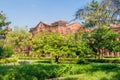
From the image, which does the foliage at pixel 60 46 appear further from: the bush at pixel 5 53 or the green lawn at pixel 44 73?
the bush at pixel 5 53

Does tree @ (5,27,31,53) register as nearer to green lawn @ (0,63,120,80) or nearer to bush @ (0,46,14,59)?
bush @ (0,46,14,59)

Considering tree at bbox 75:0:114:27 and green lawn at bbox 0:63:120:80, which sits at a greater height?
tree at bbox 75:0:114:27

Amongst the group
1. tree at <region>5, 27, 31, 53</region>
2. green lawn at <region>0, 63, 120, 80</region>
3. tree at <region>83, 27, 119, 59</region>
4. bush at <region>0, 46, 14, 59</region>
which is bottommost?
green lawn at <region>0, 63, 120, 80</region>

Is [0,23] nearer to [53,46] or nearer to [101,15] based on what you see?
[53,46]

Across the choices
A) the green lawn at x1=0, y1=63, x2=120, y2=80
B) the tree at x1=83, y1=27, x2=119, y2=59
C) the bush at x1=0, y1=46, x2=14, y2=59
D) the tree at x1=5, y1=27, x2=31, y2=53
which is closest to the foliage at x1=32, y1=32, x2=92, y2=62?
the tree at x1=83, y1=27, x2=119, y2=59

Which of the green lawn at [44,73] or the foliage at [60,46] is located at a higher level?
the foliage at [60,46]

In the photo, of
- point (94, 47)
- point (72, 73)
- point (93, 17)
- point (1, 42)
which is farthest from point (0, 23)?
point (72, 73)

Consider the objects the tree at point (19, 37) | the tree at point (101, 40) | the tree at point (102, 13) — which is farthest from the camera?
the tree at point (19, 37)

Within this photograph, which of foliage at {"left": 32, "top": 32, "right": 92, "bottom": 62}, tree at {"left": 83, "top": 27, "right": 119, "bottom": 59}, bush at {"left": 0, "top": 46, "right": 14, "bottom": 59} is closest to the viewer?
foliage at {"left": 32, "top": 32, "right": 92, "bottom": 62}

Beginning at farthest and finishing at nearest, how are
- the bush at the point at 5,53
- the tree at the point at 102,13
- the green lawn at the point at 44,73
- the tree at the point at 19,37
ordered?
the tree at the point at 19,37, the bush at the point at 5,53, the tree at the point at 102,13, the green lawn at the point at 44,73

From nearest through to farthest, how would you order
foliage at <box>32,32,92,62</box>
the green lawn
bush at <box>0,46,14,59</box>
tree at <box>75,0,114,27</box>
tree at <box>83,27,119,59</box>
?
the green lawn
tree at <box>75,0,114,27</box>
foliage at <box>32,32,92,62</box>
tree at <box>83,27,119,59</box>
bush at <box>0,46,14,59</box>

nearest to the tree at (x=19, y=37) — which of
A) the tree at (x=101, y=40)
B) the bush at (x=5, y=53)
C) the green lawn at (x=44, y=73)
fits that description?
the bush at (x=5, y=53)

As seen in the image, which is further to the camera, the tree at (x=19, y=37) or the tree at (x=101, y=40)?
the tree at (x=19, y=37)

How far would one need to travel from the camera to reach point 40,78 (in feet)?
47.4
